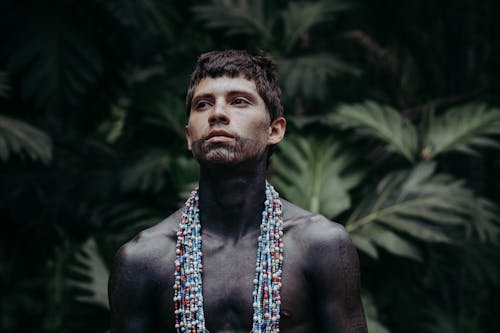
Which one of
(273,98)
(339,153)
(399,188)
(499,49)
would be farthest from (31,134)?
(499,49)

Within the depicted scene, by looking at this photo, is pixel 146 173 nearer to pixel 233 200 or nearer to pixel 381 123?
pixel 381 123

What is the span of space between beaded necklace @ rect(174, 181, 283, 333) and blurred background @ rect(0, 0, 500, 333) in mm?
1528

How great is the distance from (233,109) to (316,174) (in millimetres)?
1892

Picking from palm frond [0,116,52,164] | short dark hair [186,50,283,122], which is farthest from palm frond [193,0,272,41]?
short dark hair [186,50,283,122]

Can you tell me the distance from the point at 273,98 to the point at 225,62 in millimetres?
166

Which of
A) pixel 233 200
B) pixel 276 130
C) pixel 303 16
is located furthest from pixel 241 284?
pixel 303 16

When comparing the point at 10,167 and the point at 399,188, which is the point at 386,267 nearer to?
the point at 399,188

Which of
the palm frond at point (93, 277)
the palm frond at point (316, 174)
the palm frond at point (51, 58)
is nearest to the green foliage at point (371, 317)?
the palm frond at point (316, 174)

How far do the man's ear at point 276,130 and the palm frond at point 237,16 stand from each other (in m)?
2.37

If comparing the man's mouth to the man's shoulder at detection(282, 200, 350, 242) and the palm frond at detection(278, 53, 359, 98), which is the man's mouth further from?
the palm frond at detection(278, 53, 359, 98)

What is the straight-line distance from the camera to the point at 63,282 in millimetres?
5914

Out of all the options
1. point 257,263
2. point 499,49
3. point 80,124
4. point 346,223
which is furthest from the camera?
point 499,49

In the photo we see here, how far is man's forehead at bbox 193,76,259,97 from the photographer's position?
6.03 feet

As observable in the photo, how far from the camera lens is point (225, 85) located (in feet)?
6.04
